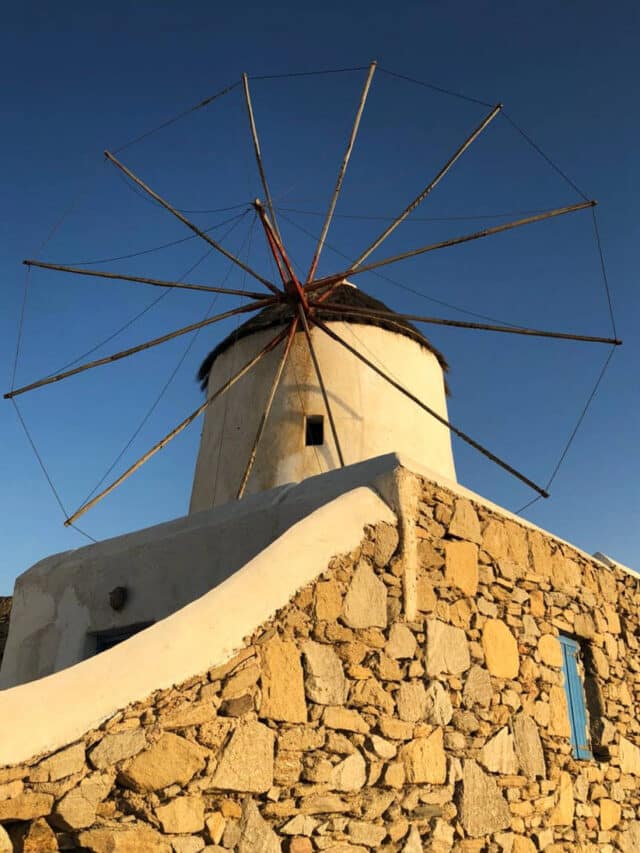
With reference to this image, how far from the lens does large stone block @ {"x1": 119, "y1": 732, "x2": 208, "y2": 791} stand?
307 cm

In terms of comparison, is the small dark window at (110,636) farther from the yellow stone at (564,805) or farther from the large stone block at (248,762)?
the yellow stone at (564,805)

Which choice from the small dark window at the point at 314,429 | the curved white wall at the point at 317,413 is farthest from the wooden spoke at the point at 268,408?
the small dark window at the point at 314,429

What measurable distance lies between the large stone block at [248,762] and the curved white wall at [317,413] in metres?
5.32

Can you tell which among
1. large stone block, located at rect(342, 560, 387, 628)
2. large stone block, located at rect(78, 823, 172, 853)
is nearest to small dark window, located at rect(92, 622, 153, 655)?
large stone block, located at rect(342, 560, 387, 628)

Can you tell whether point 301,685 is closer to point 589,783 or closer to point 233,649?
point 233,649

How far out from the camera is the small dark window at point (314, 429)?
30.0 ft

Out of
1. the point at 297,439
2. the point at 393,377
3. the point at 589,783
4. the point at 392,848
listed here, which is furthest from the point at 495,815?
the point at 393,377

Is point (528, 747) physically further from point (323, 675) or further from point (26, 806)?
point (26, 806)

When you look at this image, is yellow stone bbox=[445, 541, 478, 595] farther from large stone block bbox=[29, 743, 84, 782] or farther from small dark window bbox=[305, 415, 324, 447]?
small dark window bbox=[305, 415, 324, 447]

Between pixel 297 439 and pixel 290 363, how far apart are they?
1004mm

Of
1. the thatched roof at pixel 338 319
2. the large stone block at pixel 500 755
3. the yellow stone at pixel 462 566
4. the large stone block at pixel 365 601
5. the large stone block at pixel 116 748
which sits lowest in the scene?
the large stone block at pixel 116 748

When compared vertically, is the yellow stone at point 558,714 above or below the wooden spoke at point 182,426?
below

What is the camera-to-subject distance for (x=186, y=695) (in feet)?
11.0

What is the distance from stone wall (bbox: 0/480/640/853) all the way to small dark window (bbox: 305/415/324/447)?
140 inches
